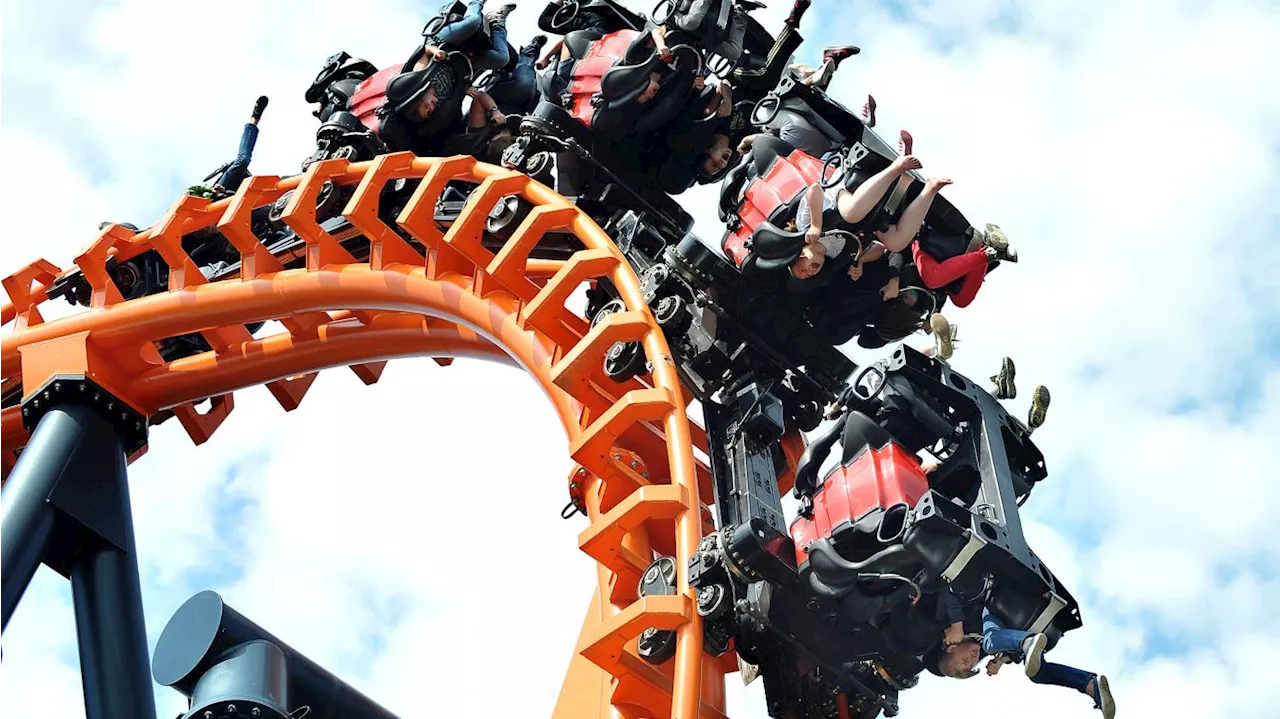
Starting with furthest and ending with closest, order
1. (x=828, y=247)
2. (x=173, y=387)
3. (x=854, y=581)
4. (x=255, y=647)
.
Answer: (x=173, y=387) → (x=828, y=247) → (x=854, y=581) → (x=255, y=647)

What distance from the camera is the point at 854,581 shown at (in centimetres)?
601

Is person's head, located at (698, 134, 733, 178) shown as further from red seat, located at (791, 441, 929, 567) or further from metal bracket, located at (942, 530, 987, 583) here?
metal bracket, located at (942, 530, 987, 583)

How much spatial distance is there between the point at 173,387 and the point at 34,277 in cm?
137

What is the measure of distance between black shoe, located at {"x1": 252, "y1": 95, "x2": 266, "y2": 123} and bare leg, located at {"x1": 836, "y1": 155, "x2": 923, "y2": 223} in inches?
201

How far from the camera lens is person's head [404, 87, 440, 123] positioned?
9102 mm

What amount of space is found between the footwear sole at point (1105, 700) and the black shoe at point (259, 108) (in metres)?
6.99

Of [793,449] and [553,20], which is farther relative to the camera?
[553,20]

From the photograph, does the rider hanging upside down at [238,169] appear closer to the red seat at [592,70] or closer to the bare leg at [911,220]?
the red seat at [592,70]

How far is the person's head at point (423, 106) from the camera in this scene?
9.10 metres

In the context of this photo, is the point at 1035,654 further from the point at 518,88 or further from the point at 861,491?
the point at 518,88

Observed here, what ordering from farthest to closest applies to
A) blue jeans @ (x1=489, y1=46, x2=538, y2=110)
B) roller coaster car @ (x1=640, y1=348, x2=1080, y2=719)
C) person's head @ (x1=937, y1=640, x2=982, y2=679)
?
blue jeans @ (x1=489, y1=46, x2=538, y2=110) < person's head @ (x1=937, y1=640, x2=982, y2=679) < roller coaster car @ (x1=640, y1=348, x2=1080, y2=719)

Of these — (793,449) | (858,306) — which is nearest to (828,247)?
(858,306)

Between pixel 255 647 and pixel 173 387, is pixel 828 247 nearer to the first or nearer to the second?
pixel 255 647

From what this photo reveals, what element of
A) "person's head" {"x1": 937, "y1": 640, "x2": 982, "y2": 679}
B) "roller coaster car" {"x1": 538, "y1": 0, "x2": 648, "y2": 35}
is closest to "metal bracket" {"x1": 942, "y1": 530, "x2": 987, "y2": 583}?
"person's head" {"x1": 937, "y1": 640, "x2": 982, "y2": 679}
